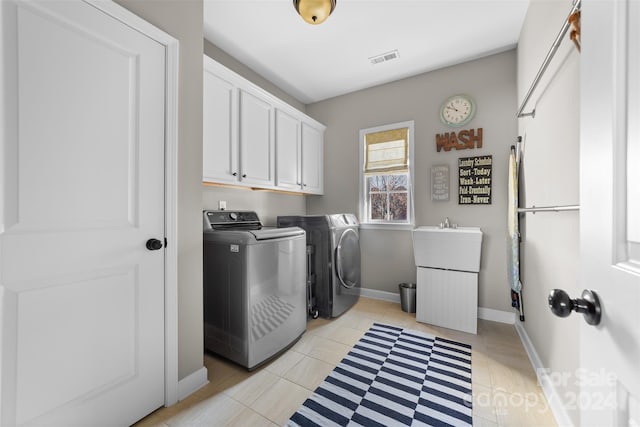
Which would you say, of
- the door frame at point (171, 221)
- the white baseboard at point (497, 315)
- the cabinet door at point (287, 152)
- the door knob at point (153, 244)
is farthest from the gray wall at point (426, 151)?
the door knob at point (153, 244)

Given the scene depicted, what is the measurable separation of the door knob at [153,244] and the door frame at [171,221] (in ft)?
0.18

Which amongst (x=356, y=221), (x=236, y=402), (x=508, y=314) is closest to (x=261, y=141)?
(x=356, y=221)

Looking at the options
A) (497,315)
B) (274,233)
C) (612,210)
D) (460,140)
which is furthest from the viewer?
(460,140)

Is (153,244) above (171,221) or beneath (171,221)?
beneath

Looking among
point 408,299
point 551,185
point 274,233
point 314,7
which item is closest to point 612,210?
point 551,185

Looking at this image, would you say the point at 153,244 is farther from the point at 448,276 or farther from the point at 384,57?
the point at 384,57

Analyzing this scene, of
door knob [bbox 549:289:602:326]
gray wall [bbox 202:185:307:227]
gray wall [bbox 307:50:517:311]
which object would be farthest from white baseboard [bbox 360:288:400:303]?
door knob [bbox 549:289:602:326]

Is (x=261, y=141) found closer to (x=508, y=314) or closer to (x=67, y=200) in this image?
(x=67, y=200)

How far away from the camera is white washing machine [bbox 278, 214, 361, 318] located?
265 centimetres

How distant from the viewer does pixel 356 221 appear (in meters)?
3.25

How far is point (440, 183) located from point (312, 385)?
91.6 inches

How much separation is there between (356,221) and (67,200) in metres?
2.64

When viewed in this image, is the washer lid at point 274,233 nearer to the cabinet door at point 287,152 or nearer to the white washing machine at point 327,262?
the white washing machine at point 327,262

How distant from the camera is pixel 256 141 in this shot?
2547mm
